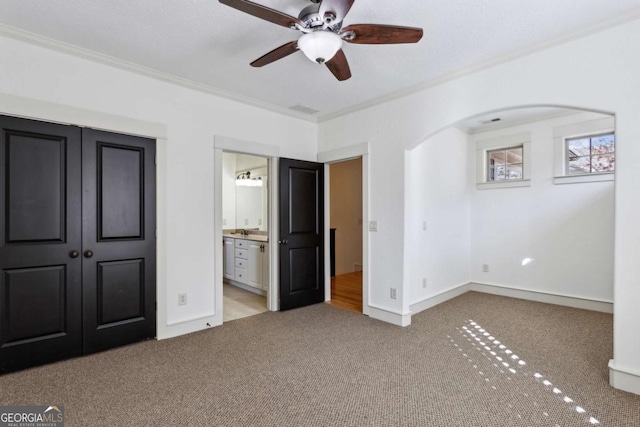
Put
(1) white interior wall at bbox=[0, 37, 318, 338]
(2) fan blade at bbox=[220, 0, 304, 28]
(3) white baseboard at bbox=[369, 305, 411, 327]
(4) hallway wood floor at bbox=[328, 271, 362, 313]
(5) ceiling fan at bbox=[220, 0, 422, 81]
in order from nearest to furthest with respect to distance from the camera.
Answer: (2) fan blade at bbox=[220, 0, 304, 28] < (5) ceiling fan at bbox=[220, 0, 422, 81] < (1) white interior wall at bbox=[0, 37, 318, 338] < (3) white baseboard at bbox=[369, 305, 411, 327] < (4) hallway wood floor at bbox=[328, 271, 362, 313]

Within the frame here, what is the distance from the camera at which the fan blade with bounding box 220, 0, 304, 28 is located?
5.41 ft

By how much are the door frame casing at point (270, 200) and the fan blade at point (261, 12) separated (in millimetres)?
1950

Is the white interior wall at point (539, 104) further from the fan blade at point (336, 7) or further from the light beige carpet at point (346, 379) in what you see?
the fan blade at point (336, 7)

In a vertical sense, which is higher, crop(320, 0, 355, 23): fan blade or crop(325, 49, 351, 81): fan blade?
crop(320, 0, 355, 23): fan blade

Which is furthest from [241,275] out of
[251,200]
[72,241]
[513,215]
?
[513,215]

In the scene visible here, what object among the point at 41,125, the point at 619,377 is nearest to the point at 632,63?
the point at 619,377

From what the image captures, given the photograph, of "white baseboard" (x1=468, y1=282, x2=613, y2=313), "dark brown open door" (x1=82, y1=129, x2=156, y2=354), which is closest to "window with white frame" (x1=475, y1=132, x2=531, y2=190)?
"white baseboard" (x1=468, y1=282, x2=613, y2=313)

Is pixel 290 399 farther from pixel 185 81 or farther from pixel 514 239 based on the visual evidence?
pixel 514 239

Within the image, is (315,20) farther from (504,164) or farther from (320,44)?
(504,164)

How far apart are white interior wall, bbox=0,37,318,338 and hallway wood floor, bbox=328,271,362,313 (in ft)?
5.56

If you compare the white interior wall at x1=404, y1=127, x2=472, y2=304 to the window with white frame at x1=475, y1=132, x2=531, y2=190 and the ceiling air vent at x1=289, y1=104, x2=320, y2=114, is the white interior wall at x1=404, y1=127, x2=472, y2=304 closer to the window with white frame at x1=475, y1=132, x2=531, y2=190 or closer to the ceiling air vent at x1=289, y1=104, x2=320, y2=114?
the window with white frame at x1=475, y1=132, x2=531, y2=190

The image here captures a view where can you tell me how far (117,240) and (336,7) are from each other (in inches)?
105

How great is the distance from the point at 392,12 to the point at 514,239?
12.9ft

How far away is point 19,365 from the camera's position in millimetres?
2459
